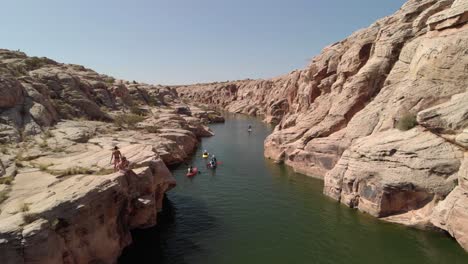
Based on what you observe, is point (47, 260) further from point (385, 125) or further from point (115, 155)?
point (385, 125)

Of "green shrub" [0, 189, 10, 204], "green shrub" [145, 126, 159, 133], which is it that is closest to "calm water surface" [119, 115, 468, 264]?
"green shrub" [0, 189, 10, 204]

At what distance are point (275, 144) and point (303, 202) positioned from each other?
14.7 meters

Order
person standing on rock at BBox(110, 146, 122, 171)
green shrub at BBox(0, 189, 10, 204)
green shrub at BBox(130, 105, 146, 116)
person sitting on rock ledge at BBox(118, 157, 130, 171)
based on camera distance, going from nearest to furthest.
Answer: green shrub at BBox(0, 189, 10, 204) → person sitting on rock ledge at BBox(118, 157, 130, 171) → person standing on rock at BBox(110, 146, 122, 171) → green shrub at BBox(130, 105, 146, 116)

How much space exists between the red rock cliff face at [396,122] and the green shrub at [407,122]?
0.63 ft

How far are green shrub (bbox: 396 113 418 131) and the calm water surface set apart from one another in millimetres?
7037

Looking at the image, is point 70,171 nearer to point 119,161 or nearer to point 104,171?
point 104,171

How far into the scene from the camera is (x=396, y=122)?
81.9 feet

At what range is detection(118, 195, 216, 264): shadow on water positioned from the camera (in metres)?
18.9

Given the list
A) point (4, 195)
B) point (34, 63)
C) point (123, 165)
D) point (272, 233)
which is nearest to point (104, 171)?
point (123, 165)

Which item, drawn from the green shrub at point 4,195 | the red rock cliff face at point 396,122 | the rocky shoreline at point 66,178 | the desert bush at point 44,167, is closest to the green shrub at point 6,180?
the rocky shoreline at point 66,178

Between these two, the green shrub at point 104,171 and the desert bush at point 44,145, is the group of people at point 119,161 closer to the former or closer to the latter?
the green shrub at point 104,171

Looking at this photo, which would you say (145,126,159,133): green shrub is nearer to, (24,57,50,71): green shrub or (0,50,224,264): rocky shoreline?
(0,50,224,264): rocky shoreline

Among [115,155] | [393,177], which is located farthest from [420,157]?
[115,155]

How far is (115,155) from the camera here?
786 inches
